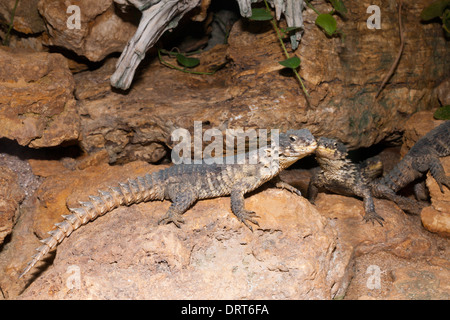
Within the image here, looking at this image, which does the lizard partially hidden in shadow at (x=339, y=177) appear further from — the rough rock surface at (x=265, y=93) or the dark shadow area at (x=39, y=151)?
→ the dark shadow area at (x=39, y=151)

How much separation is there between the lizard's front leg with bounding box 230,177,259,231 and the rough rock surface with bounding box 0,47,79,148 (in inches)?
103

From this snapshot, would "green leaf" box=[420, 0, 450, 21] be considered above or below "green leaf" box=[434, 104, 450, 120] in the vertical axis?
above

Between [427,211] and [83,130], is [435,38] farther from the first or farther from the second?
[83,130]

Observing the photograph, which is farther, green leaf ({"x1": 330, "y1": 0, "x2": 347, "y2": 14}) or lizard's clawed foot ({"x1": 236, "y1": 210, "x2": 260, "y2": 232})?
green leaf ({"x1": 330, "y1": 0, "x2": 347, "y2": 14})

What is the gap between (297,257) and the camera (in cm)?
389

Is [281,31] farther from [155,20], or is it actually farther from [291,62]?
[155,20]

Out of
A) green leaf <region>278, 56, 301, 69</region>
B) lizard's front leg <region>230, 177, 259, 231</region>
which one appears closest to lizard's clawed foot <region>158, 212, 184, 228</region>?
lizard's front leg <region>230, 177, 259, 231</region>

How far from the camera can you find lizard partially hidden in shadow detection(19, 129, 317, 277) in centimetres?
434

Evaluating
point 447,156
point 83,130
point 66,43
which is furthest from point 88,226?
point 447,156

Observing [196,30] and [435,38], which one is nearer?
[435,38]

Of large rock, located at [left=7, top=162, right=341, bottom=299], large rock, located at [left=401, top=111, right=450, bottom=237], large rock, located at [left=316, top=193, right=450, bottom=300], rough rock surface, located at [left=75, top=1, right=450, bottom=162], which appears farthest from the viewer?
rough rock surface, located at [left=75, top=1, right=450, bottom=162]

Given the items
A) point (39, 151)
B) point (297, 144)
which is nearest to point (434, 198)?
point (297, 144)

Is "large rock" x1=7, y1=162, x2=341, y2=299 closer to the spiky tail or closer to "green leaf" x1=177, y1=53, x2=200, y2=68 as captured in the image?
the spiky tail

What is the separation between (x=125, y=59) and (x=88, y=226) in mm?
2633
